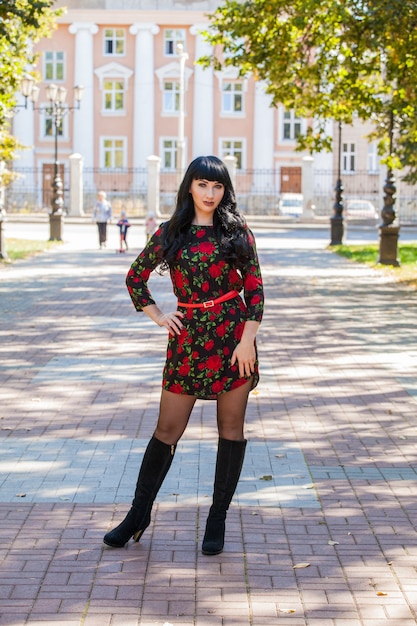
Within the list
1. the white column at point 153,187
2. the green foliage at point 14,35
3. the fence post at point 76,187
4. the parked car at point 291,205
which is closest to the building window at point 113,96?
the fence post at point 76,187

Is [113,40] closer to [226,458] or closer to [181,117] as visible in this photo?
[181,117]

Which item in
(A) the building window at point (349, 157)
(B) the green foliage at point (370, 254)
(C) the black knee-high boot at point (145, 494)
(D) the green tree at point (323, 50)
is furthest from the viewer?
(A) the building window at point (349, 157)

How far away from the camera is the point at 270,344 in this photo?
12836 mm

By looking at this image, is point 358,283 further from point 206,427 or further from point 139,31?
point 139,31

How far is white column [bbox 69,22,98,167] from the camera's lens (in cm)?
6350

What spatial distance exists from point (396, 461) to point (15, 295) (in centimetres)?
1189

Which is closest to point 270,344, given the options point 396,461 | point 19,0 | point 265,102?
point 396,461

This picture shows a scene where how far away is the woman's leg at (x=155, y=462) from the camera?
5.27 meters

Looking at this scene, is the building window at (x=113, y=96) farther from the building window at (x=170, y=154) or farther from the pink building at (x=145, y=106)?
the building window at (x=170, y=154)

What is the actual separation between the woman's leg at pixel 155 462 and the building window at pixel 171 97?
6014 cm

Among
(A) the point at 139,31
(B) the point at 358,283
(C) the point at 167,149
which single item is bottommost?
(B) the point at 358,283

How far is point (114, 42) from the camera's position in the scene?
6397cm

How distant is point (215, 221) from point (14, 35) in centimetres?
2203

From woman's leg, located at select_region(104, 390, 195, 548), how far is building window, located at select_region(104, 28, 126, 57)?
60.8m
